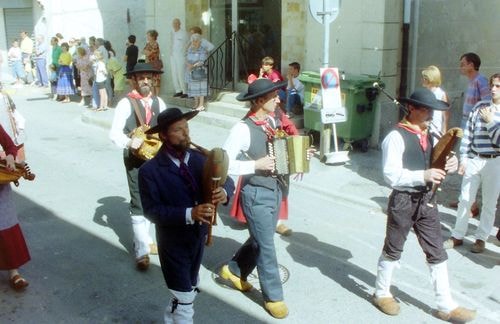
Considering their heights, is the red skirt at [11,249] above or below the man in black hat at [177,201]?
below

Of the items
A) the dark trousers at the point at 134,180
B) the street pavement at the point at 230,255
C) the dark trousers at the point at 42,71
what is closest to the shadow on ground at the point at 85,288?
the street pavement at the point at 230,255

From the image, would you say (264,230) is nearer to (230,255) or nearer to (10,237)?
(230,255)

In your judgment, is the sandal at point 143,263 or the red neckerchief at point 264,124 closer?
the red neckerchief at point 264,124

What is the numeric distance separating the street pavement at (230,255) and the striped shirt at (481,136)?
104cm

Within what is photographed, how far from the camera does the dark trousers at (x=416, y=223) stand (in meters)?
4.45

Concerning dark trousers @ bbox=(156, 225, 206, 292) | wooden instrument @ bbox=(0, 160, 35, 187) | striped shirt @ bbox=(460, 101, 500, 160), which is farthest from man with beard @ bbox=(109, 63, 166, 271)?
striped shirt @ bbox=(460, 101, 500, 160)

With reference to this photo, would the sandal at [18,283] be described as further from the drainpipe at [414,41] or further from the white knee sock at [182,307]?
the drainpipe at [414,41]

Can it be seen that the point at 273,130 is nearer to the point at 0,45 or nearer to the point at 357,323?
the point at 357,323

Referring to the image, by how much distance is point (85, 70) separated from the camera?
1622cm

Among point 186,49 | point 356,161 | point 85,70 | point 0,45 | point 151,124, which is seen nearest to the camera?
point 151,124

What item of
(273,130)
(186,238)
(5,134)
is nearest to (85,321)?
(186,238)

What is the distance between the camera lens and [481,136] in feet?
18.8

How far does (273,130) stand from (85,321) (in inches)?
86.0

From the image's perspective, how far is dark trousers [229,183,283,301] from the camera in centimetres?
455
